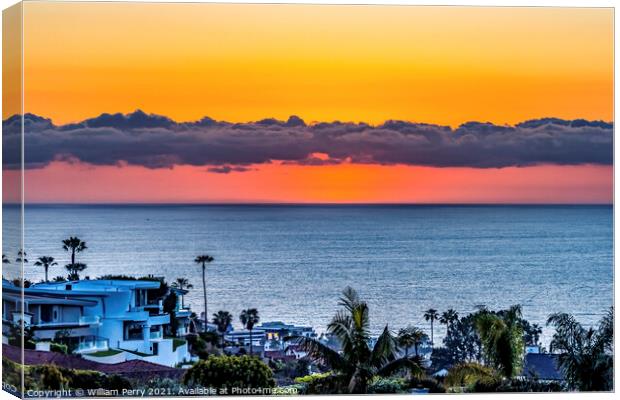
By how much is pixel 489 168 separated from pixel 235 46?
12.1 ft

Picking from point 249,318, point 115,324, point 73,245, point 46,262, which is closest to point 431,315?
point 249,318

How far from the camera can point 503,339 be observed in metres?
20.8

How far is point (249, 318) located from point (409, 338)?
6.72 feet

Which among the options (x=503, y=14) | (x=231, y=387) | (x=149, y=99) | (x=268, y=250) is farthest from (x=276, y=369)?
(x=503, y=14)

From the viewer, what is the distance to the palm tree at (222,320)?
→ 829 inches

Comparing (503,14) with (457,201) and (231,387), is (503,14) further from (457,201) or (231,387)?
(231,387)

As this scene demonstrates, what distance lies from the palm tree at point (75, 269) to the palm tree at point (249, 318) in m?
2.04

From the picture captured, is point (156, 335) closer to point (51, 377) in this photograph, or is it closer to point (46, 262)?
point (51, 377)

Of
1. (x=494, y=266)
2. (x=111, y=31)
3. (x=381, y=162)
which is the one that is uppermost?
(x=111, y=31)

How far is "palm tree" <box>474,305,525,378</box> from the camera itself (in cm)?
2059

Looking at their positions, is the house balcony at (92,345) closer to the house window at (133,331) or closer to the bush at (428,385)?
the house window at (133,331)

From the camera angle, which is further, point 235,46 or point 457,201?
point 457,201

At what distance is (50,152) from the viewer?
66.5ft

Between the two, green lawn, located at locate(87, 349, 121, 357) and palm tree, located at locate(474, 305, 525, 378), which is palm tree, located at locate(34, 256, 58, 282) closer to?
green lawn, located at locate(87, 349, 121, 357)
